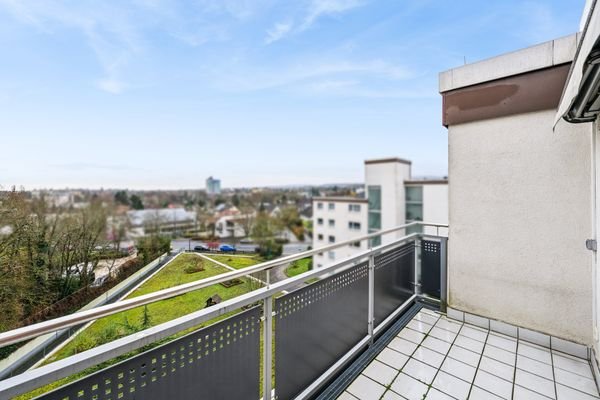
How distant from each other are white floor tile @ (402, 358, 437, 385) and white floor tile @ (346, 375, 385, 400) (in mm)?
313

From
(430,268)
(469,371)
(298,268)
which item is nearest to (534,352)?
(469,371)

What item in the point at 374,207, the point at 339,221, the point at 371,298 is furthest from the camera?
the point at 339,221

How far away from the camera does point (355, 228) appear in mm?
19312

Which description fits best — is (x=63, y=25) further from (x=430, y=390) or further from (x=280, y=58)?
(x=280, y=58)

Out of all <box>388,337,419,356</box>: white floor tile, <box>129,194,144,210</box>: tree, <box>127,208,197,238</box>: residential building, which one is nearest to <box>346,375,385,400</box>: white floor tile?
<box>388,337,419,356</box>: white floor tile

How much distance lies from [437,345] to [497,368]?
0.46 metres

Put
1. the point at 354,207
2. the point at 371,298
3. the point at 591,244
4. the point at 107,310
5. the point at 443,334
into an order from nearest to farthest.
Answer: the point at 107,310 → the point at 591,244 → the point at 371,298 → the point at 443,334 → the point at 354,207

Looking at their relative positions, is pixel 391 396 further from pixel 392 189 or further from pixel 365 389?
pixel 392 189

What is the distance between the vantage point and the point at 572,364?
2.20 m

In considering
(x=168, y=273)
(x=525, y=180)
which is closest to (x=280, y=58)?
(x=525, y=180)

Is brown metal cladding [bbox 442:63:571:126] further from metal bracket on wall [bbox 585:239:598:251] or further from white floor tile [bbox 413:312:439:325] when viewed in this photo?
white floor tile [bbox 413:312:439:325]

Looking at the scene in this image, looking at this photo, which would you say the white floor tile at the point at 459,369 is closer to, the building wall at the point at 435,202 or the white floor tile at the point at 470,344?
the white floor tile at the point at 470,344

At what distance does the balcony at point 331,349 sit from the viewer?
1.00m

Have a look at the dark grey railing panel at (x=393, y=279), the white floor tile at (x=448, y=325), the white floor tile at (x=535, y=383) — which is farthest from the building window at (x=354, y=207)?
the white floor tile at (x=535, y=383)
